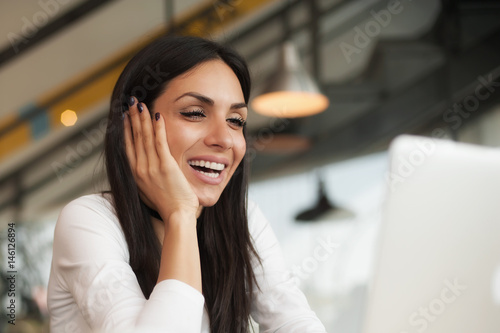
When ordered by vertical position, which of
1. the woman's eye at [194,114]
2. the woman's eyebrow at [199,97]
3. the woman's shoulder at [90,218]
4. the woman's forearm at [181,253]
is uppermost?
the woman's eyebrow at [199,97]

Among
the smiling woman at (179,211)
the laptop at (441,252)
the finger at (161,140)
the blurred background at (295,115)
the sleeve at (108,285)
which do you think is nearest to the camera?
the laptop at (441,252)

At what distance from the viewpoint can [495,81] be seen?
3801 millimetres

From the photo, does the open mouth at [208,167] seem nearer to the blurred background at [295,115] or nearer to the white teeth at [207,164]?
the white teeth at [207,164]

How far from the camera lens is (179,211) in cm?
110

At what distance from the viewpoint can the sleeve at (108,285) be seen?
35.2 inches

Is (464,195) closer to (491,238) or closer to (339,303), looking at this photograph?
(491,238)

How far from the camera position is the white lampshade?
3.35 meters

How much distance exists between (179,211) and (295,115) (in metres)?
2.55

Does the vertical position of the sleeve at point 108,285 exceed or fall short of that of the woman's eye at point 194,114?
it falls short

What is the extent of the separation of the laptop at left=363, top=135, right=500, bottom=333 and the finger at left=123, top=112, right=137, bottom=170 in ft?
2.12

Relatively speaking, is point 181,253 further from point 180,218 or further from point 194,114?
point 194,114

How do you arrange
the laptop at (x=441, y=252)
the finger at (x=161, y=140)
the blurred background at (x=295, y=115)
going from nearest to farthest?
the laptop at (x=441, y=252) < the finger at (x=161, y=140) < the blurred background at (x=295, y=115)

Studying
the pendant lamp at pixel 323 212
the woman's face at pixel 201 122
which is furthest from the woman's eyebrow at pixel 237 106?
the pendant lamp at pixel 323 212

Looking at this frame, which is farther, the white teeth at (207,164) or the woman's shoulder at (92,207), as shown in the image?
the white teeth at (207,164)
